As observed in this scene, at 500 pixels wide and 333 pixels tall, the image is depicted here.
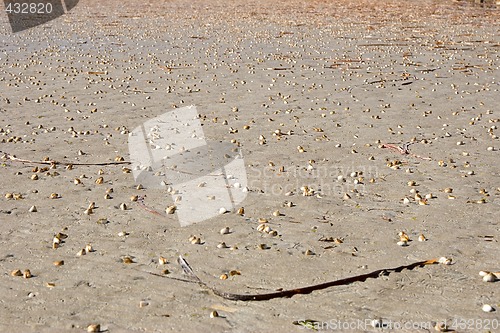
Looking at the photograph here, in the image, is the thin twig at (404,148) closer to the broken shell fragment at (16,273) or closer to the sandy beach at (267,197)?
the sandy beach at (267,197)

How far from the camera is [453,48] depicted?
16.3 meters

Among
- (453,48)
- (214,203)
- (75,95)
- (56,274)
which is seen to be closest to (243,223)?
(214,203)

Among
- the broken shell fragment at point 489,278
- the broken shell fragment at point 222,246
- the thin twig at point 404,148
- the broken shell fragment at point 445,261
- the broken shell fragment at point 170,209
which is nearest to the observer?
the broken shell fragment at point 489,278

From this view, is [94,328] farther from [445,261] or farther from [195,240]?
[445,261]

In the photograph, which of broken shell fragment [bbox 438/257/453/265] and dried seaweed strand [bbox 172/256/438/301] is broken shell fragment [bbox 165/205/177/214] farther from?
broken shell fragment [bbox 438/257/453/265]

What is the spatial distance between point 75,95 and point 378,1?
79.2ft

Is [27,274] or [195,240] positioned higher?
[27,274]

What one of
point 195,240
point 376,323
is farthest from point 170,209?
point 376,323

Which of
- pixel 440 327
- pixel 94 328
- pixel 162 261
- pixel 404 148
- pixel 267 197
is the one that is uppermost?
pixel 94 328

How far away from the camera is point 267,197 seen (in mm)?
6387

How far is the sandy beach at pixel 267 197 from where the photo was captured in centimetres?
421

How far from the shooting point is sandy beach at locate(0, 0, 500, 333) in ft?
13.8

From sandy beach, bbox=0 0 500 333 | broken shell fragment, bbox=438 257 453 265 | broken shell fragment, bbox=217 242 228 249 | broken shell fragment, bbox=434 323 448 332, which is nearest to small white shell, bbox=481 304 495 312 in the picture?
sandy beach, bbox=0 0 500 333

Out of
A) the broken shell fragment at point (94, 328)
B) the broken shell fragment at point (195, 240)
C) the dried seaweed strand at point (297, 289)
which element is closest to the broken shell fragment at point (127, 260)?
the dried seaweed strand at point (297, 289)
